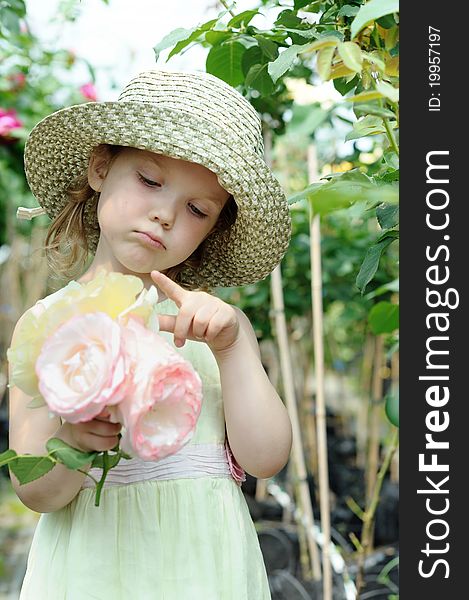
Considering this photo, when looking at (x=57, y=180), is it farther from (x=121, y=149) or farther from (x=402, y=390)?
(x=402, y=390)

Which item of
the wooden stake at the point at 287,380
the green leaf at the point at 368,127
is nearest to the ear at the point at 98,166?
the green leaf at the point at 368,127

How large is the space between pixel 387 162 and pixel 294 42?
0.88 feet

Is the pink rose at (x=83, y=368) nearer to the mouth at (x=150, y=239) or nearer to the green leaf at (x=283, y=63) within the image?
the mouth at (x=150, y=239)

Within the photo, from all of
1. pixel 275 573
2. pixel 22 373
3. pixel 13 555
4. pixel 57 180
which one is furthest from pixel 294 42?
pixel 13 555

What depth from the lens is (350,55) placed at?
87cm

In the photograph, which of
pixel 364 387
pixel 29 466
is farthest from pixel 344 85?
pixel 364 387

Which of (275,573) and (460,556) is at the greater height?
(460,556)

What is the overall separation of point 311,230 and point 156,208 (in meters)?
0.50

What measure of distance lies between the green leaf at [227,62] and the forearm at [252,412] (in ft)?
1.85

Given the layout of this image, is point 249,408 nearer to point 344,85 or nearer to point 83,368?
point 83,368

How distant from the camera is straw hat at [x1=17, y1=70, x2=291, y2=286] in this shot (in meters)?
1.14

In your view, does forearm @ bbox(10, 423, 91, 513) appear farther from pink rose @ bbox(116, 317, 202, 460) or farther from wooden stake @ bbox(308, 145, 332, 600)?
wooden stake @ bbox(308, 145, 332, 600)

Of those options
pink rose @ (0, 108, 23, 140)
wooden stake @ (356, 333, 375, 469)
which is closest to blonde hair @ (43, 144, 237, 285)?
pink rose @ (0, 108, 23, 140)

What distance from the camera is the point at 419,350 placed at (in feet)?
2.80
